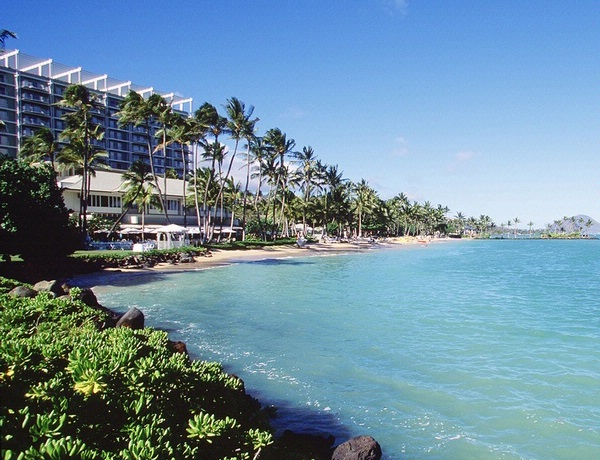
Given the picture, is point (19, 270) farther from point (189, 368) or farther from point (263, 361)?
point (189, 368)

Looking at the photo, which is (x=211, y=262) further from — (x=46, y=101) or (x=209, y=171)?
(x=46, y=101)

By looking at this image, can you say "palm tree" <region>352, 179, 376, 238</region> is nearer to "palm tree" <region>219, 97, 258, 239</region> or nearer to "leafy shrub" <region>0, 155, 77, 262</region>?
"palm tree" <region>219, 97, 258, 239</region>

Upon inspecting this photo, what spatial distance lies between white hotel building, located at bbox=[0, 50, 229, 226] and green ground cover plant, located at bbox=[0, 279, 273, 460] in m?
56.0

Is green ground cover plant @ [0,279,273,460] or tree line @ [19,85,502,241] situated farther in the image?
tree line @ [19,85,502,241]

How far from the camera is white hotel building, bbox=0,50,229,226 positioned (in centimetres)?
6175

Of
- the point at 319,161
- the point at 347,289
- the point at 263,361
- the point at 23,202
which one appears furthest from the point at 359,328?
the point at 319,161

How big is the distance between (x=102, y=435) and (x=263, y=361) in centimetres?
972

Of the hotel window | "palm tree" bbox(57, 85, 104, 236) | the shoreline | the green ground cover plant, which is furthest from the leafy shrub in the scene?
the hotel window

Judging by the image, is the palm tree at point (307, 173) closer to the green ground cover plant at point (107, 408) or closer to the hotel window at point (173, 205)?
the hotel window at point (173, 205)

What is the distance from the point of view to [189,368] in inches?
269

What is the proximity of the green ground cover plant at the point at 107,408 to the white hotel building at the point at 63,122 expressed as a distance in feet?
184

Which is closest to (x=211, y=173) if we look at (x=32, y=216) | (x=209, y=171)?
(x=209, y=171)

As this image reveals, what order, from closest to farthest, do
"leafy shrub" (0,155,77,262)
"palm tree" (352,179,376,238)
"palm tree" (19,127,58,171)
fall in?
"leafy shrub" (0,155,77,262) → "palm tree" (19,127,58,171) → "palm tree" (352,179,376,238)

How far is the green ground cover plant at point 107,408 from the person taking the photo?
3.92 meters
